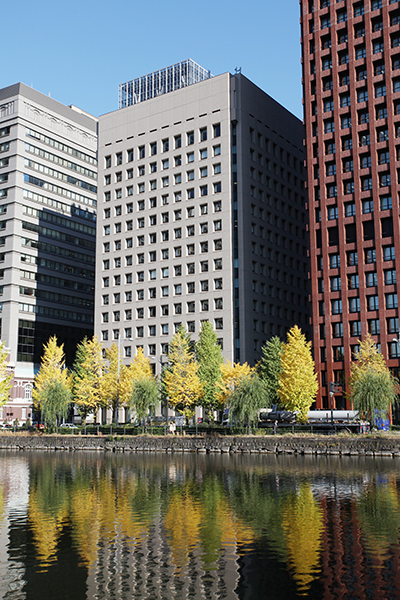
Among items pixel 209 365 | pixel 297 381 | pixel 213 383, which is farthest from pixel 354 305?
pixel 213 383

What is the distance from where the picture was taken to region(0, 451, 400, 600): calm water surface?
14992 mm

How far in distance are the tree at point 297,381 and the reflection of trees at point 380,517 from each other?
139 feet

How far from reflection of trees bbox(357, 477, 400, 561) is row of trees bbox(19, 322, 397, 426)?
3269 cm

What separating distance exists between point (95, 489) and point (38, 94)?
117 metres

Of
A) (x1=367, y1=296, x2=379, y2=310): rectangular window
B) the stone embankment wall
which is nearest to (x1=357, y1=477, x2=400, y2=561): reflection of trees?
the stone embankment wall

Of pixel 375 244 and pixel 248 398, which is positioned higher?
pixel 375 244

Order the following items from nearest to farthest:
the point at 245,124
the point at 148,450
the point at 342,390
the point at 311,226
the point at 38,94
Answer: the point at 148,450
the point at 342,390
the point at 311,226
the point at 245,124
the point at 38,94

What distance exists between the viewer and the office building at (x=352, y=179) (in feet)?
281

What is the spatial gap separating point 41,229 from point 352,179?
6681cm

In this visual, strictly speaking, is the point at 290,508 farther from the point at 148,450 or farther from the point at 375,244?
the point at 375,244

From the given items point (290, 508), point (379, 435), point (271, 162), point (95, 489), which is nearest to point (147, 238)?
point (271, 162)

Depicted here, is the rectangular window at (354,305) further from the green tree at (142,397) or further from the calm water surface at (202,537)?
the calm water surface at (202,537)

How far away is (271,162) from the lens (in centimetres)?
11369

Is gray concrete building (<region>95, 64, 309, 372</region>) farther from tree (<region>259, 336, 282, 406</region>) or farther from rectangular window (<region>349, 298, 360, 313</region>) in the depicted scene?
rectangular window (<region>349, 298, 360, 313</region>)
